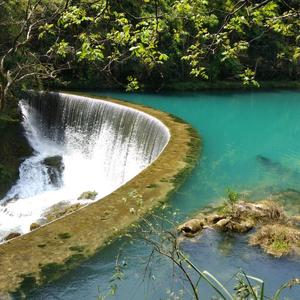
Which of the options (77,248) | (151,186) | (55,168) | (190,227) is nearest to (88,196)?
(55,168)

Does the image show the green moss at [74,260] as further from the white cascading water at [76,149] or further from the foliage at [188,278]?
the white cascading water at [76,149]

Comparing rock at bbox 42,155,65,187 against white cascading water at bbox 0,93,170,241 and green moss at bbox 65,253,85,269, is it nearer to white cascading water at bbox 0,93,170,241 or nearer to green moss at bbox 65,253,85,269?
white cascading water at bbox 0,93,170,241

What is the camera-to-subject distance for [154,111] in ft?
46.2

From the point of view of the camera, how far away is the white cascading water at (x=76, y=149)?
10594 mm

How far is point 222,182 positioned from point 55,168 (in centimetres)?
540

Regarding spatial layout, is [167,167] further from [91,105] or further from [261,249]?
[91,105]

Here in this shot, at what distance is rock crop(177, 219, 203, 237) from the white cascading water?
3.83 meters

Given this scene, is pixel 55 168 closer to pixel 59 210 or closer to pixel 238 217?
pixel 59 210

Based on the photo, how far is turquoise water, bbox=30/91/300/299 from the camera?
470 cm

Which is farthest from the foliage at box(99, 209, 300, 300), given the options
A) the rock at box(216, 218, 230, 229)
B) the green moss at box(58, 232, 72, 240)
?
the green moss at box(58, 232, 72, 240)

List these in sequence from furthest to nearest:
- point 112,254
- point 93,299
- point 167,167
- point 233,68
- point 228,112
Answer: point 233,68 → point 228,112 → point 167,167 → point 112,254 → point 93,299

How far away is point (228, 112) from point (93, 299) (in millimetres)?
13306

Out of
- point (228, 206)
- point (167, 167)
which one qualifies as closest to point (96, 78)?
point (167, 167)

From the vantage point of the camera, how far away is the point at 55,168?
12289 mm
